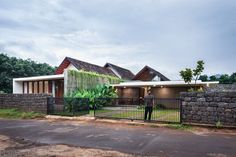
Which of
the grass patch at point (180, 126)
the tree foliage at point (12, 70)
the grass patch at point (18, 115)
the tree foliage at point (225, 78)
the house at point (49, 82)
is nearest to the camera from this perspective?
the grass patch at point (180, 126)

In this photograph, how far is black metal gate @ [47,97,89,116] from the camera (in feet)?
50.0

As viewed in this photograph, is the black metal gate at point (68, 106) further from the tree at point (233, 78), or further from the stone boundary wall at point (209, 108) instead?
the tree at point (233, 78)

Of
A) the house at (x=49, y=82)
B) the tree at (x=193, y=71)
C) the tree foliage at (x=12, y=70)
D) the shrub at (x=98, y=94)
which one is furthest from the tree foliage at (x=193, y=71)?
the tree foliage at (x=12, y=70)

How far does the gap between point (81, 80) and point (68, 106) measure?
5.98m

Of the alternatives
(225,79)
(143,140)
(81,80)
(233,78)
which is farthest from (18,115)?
(233,78)

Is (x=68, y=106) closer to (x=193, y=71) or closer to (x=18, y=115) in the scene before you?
(x=18, y=115)

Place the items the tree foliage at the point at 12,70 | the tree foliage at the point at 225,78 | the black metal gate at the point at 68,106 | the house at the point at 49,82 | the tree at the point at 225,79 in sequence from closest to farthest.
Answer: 1. the black metal gate at the point at 68,106
2. the house at the point at 49,82
3. the tree foliage at the point at 12,70
4. the tree foliage at the point at 225,78
5. the tree at the point at 225,79

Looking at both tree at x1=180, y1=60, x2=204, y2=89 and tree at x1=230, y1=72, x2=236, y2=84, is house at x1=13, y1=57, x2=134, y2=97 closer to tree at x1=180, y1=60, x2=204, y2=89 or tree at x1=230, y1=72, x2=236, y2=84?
tree at x1=180, y1=60, x2=204, y2=89

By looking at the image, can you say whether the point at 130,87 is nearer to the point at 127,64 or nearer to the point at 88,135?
the point at 88,135

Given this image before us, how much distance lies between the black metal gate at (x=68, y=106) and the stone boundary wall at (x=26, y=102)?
48 centimetres

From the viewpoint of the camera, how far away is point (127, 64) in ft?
156

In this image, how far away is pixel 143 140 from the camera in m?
8.40

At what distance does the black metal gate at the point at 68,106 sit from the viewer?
15250 millimetres

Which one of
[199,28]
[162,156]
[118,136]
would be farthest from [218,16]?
[162,156]
